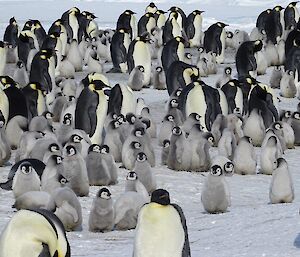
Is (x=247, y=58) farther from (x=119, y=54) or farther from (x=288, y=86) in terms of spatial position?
(x=119, y=54)

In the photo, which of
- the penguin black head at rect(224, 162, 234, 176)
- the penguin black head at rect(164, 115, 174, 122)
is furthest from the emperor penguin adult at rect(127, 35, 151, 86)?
the penguin black head at rect(224, 162, 234, 176)

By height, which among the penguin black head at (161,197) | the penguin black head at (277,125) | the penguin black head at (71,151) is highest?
the penguin black head at (161,197)

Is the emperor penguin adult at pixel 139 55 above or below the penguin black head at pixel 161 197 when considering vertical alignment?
below

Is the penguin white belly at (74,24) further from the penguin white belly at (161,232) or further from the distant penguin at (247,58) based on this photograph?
the penguin white belly at (161,232)

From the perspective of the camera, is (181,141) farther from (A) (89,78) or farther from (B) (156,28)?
(B) (156,28)

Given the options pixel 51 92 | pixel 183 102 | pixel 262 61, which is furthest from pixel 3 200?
pixel 262 61

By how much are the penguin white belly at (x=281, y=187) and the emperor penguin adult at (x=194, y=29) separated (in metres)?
12.2

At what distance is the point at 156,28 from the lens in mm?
18547

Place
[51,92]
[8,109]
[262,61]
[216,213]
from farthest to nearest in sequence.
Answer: [262,61]
[51,92]
[8,109]
[216,213]

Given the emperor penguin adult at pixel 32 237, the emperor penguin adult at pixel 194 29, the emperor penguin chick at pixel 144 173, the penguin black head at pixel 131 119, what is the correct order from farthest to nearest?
the emperor penguin adult at pixel 194 29, the penguin black head at pixel 131 119, the emperor penguin chick at pixel 144 173, the emperor penguin adult at pixel 32 237

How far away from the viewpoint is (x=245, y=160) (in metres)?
8.50

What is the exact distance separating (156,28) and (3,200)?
1190 cm

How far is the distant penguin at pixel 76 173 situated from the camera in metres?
7.23

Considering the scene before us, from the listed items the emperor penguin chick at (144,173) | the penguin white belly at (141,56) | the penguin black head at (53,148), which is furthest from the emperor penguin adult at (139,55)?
the emperor penguin chick at (144,173)
